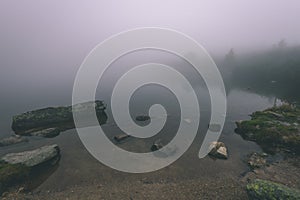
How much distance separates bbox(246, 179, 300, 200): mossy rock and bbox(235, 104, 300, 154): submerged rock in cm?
847

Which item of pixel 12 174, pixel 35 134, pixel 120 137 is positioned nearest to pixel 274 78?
pixel 120 137

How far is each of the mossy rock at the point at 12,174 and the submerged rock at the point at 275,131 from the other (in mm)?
25075

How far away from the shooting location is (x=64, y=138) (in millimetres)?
24719

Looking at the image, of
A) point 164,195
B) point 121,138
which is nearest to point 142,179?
point 164,195

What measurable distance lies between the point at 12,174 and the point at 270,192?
67.8 feet

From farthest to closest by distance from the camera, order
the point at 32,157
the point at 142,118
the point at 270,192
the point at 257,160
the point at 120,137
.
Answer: the point at 142,118, the point at 120,137, the point at 257,160, the point at 32,157, the point at 270,192

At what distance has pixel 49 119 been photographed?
30.0m

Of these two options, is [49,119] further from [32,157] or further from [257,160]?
[257,160]

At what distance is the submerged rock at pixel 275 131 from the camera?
1956 cm

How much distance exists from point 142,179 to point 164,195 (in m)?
2.68

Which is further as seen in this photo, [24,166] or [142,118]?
[142,118]

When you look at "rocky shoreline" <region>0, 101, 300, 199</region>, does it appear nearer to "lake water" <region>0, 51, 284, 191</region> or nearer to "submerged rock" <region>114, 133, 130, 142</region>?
"submerged rock" <region>114, 133, 130, 142</region>

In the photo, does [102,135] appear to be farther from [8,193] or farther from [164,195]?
[164,195]

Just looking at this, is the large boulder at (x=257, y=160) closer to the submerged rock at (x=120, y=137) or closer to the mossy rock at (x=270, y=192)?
the mossy rock at (x=270, y=192)
